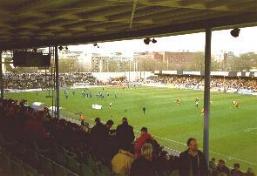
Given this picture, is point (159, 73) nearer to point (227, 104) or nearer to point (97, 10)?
point (227, 104)

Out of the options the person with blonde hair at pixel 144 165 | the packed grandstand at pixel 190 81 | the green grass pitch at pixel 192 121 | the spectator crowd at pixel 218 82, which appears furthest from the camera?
the spectator crowd at pixel 218 82

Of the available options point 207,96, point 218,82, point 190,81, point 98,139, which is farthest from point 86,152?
point 190,81

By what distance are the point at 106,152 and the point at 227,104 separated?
34.9 metres

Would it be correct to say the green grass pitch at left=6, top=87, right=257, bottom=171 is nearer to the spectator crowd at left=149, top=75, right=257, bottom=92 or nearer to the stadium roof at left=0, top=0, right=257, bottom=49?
the stadium roof at left=0, top=0, right=257, bottom=49

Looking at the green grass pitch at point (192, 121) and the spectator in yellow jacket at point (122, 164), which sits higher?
the spectator in yellow jacket at point (122, 164)

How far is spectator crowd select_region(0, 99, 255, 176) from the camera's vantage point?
196 inches

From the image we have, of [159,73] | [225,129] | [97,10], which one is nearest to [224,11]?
[97,10]

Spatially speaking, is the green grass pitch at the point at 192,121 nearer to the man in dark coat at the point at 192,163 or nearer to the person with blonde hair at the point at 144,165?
the man in dark coat at the point at 192,163

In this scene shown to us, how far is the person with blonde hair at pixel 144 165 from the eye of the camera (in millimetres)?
4402

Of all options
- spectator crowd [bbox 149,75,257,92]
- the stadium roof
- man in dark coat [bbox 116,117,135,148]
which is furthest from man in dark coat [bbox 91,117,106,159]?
spectator crowd [bbox 149,75,257,92]

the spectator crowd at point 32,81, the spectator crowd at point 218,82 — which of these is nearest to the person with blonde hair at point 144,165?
the spectator crowd at point 218,82

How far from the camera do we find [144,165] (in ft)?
14.4

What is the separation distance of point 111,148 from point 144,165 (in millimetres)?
1944

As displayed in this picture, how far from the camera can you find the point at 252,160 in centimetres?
1809
